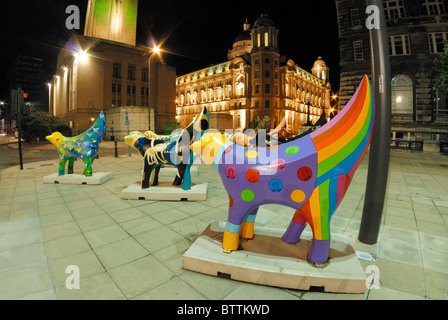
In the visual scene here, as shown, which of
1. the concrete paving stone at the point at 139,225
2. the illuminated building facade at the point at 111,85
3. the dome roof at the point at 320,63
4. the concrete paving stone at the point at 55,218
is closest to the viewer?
the concrete paving stone at the point at 139,225

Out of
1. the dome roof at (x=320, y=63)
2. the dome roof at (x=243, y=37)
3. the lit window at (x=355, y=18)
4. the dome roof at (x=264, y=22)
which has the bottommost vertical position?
the lit window at (x=355, y=18)

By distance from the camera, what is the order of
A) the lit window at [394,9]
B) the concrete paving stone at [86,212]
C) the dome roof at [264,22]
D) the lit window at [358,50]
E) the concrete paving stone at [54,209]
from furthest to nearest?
the dome roof at [264,22]
the lit window at [358,50]
the lit window at [394,9]
the concrete paving stone at [54,209]
the concrete paving stone at [86,212]

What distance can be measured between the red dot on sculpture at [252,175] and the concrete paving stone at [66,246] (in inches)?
105

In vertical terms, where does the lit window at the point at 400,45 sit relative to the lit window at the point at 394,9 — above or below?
below

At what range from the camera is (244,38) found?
76.2 m

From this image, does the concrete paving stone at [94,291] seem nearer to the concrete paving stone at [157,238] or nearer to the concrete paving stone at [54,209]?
the concrete paving stone at [157,238]

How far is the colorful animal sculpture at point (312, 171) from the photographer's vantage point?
2.48 metres

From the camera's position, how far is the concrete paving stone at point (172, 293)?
93.0 inches

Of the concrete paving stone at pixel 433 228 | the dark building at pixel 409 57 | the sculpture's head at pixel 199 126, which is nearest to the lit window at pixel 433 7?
the dark building at pixel 409 57

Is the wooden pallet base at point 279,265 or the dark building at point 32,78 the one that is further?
the dark building at point 32,78

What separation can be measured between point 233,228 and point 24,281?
2.49m

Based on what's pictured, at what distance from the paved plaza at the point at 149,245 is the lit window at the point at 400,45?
21.8 metres

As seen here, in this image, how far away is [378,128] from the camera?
3648mm
